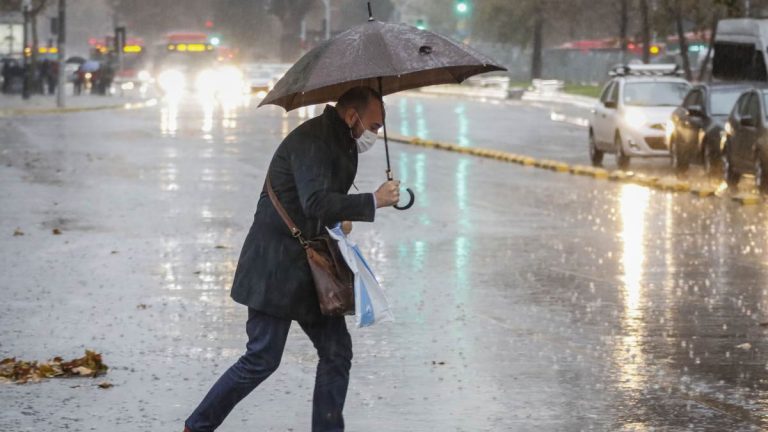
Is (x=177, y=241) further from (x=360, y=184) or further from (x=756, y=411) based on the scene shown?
(x=756, y=411)

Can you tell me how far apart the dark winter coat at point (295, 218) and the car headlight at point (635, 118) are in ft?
67.2

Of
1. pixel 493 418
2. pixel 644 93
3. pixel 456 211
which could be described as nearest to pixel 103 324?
pixel 493 418

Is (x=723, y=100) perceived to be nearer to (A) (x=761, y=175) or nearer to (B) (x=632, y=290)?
(A) (x=761, y=175)

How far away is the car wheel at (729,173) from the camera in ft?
74.7

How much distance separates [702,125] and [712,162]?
0.80 m

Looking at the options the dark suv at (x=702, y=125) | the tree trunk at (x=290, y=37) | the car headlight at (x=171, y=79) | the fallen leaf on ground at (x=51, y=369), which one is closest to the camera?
the fallen leaf on ground at (x=51, y=369)

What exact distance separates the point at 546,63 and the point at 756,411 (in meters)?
95.0

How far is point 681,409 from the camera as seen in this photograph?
8266mm

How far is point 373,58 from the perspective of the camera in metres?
6.63

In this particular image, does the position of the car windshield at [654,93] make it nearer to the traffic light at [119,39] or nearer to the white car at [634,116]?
the white car at [634,116]

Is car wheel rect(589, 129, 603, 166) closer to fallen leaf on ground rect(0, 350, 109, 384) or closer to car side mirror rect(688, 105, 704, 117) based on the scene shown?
car side mirror rect(688, 105, 704, 117)

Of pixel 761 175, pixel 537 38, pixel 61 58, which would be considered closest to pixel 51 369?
pixel 761 175

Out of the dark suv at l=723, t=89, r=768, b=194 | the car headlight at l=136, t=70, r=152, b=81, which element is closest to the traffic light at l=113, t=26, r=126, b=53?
the car headlight at l=136, t=70, r=152, b=81

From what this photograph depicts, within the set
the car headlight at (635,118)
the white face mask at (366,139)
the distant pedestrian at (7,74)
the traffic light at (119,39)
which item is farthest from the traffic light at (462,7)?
the white face mask at (366,139)
